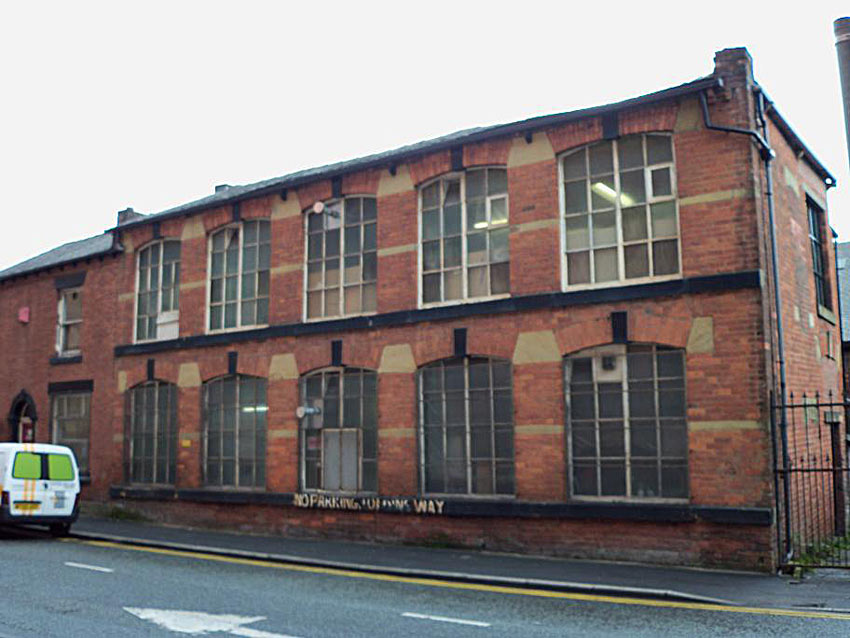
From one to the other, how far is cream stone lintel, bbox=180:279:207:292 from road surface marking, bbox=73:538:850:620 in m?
5.84

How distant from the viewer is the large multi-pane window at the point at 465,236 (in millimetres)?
14289

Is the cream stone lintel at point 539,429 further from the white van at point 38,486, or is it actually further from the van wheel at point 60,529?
the van wheel at point 60,529

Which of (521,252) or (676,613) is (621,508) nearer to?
(676,613)

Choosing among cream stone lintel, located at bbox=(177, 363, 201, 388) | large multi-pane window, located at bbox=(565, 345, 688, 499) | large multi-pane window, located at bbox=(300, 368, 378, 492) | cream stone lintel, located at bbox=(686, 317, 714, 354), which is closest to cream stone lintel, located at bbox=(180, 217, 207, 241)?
cream stone lintel, located at bbox=(177, 363, 201, 388)

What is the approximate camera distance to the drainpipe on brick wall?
11.6 meters

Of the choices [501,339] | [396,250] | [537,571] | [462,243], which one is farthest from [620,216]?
[537,571]

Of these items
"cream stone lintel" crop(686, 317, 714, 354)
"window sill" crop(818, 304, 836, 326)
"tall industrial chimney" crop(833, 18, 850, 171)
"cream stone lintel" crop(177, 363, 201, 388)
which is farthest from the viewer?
"cream stone lintel" crop(177, 363, 201, 388)

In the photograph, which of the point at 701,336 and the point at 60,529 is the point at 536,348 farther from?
the point at 60,529

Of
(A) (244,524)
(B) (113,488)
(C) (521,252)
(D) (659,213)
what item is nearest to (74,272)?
(B) (113,488)

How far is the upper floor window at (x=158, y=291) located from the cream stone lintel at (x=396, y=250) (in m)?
5.87

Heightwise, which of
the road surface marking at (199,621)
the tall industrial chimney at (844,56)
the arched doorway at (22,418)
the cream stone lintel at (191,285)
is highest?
the cream stone lintel at (191,285)

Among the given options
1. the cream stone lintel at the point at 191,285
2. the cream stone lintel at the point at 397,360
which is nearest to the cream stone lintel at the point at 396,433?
the cream stone lintel at the point at 397,360

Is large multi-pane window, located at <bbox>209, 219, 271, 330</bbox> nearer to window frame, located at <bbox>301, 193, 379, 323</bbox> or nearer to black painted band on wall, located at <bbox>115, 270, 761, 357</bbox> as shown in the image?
black painted band on wall, located at <bbox>115, 270, 761, 357</bbox>

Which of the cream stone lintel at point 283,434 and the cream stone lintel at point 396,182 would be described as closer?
the cream stone lintel at point 396,182
